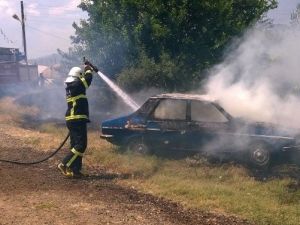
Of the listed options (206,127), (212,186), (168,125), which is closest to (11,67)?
(168,125)

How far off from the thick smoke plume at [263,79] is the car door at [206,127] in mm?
563

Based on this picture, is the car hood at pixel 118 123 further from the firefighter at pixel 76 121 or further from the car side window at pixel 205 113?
the car side window at pixel 205 113

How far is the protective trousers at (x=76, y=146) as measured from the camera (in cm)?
840

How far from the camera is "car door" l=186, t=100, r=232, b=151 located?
9141 millimetres

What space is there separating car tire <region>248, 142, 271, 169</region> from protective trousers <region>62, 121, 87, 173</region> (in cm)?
357

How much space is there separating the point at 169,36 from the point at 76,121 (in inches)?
271

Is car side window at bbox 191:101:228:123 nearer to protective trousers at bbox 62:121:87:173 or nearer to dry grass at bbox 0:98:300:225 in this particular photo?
dry grass at bbox 0:98:300:225

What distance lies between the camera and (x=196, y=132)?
9297 millimetres

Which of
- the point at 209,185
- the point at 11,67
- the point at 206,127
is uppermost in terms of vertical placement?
the point at 11,67

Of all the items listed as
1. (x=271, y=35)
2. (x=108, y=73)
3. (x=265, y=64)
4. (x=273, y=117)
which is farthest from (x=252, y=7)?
(x=273, y=117)

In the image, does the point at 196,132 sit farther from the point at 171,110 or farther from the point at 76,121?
the point at 76,121

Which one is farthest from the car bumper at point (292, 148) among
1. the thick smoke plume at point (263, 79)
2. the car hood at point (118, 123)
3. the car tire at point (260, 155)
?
the car hood at point (118, 123)

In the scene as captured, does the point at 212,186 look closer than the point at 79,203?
No

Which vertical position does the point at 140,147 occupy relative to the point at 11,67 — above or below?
below
